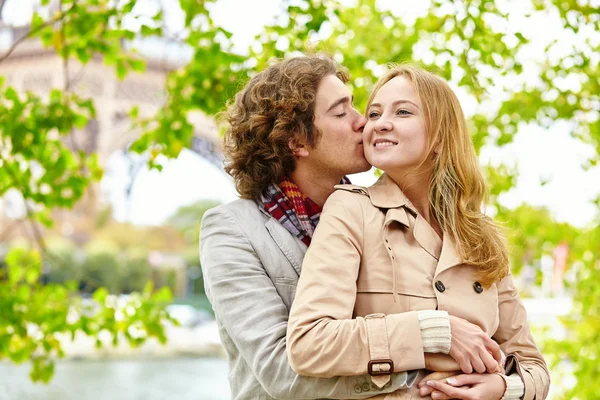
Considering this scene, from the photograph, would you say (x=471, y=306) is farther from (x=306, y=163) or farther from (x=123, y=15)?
(x=123, y=15)

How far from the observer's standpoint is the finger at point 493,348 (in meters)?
1.67

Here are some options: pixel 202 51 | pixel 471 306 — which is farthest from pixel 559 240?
pixel 471 306

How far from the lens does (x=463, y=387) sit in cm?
163

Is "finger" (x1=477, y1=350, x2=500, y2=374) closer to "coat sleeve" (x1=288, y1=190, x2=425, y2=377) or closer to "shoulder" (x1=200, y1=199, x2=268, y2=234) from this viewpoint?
"coat sleeve" (x1=288, y1=190, x2=425, y2=377)

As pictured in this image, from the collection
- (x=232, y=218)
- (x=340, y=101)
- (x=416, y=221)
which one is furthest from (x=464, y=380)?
(x=340, y=101)

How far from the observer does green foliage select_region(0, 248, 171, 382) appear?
11.7ft

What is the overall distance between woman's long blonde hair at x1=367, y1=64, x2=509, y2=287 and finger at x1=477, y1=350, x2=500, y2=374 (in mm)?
208

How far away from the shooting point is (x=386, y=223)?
→ 1.74 metres

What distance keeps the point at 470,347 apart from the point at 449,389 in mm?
98

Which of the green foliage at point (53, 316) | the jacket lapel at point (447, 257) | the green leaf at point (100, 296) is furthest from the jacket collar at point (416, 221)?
the green leaf at point (100, 296)

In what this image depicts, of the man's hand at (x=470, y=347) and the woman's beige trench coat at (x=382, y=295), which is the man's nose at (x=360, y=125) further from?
the man's hand at (x=470, y=347)

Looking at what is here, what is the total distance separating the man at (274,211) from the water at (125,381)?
1222cm

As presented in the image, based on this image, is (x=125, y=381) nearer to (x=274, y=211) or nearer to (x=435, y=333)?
(x=274, y=211)

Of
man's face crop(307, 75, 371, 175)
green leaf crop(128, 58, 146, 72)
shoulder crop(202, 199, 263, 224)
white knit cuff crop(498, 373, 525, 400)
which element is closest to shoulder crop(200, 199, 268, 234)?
shoulder crop(202, 199, 263, 224)
